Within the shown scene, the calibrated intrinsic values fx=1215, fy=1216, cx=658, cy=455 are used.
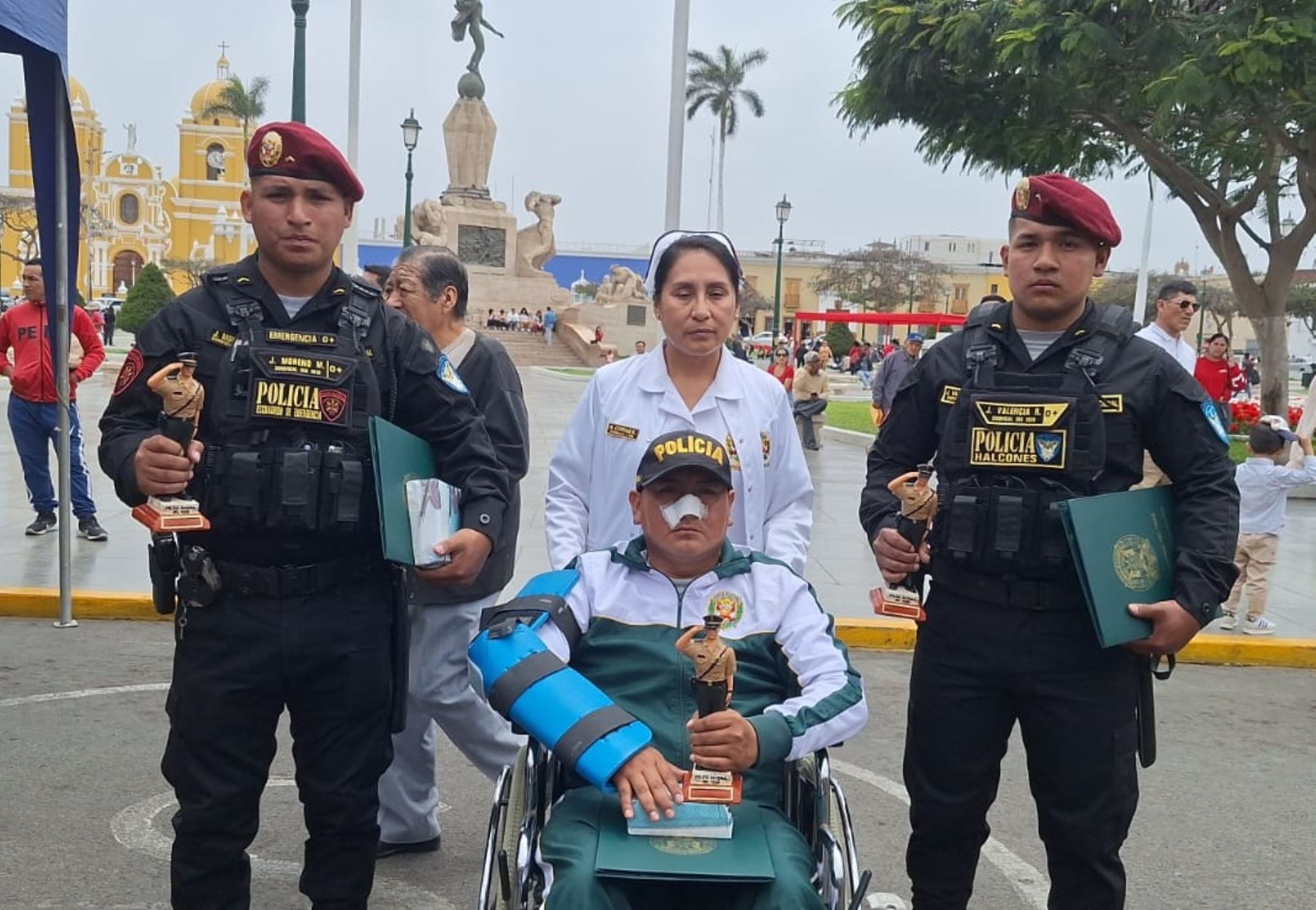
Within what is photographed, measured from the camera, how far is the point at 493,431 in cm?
386

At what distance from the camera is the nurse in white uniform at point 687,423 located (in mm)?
3398

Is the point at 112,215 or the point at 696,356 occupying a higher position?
the point at 112,215

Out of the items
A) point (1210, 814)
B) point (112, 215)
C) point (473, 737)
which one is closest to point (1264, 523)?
point (1210, 814)

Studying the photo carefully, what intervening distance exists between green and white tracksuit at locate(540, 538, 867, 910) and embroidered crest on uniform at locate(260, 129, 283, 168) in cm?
119

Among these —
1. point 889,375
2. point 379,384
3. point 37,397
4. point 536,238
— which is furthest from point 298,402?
point 536,238

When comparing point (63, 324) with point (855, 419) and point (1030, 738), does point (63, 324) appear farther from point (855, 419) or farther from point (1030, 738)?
point (855, 419)

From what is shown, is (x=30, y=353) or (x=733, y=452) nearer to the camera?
(x=733, y=452)

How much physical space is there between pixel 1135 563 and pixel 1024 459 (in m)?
0.35

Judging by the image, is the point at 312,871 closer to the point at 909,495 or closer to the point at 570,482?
the point at 570,482

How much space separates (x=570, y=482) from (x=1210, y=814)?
9.37ft

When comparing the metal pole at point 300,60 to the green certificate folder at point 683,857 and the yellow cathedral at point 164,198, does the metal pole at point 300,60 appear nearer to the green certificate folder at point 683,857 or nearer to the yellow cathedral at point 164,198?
the green certificate folder at point 683,857

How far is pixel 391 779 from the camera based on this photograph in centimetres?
391

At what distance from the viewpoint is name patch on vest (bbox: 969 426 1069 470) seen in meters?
2.87

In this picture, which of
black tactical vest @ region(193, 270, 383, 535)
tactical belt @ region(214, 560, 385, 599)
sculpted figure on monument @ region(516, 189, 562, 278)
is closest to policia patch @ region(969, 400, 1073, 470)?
black tactical vest @ region(193, 270, 383, 535)
